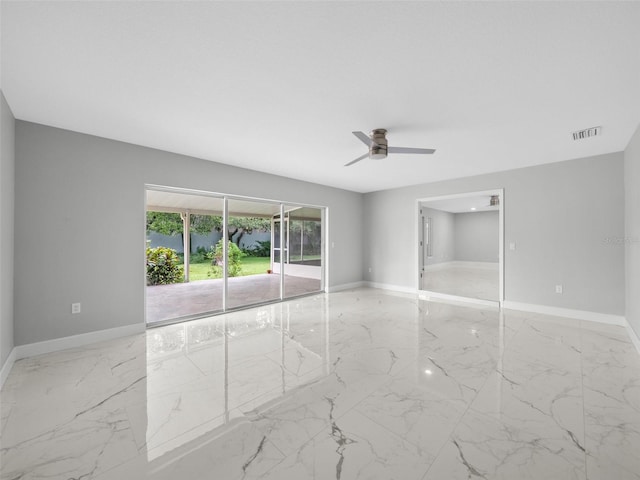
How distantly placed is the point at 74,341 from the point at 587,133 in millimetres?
6608

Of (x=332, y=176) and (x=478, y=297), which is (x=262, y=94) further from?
(x=478, y=297)

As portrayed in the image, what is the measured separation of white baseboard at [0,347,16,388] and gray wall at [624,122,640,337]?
257 inches

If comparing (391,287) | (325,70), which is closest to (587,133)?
(325,70)

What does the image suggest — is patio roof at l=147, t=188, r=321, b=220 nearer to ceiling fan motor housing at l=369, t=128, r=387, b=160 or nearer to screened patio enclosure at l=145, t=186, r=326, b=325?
screened patio enclosure at l=145, t=186, r=326, b=325

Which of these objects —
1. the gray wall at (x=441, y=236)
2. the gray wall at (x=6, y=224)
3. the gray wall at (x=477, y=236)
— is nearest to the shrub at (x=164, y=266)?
the gray wall at (x=6, y=224)

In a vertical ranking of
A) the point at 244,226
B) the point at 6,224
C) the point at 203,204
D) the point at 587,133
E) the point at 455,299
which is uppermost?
the point at 587,133

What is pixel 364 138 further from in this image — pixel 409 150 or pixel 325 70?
pixel 325 70

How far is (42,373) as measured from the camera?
2.63 m

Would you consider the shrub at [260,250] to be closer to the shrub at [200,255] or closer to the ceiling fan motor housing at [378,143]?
the shrub at [200,255]

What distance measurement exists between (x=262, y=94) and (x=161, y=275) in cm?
531

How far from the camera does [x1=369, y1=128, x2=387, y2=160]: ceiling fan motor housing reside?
3.13 m

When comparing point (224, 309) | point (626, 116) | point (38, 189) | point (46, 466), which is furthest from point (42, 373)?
point (626, 116)

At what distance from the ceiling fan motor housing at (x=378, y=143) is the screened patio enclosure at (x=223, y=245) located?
2.73 m

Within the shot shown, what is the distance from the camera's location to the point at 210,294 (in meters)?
6.24
